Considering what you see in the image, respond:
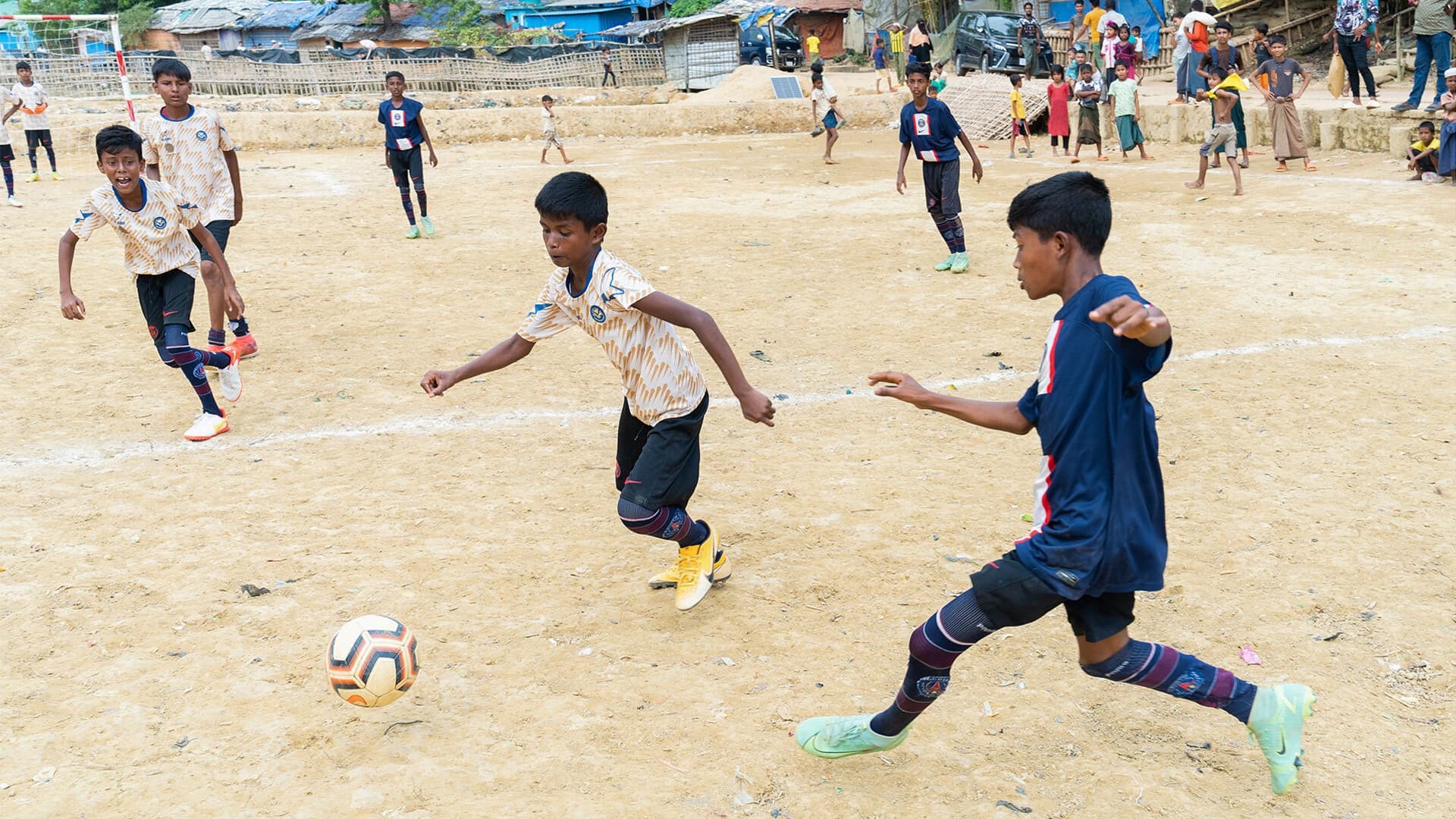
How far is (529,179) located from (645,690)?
14.2 meters

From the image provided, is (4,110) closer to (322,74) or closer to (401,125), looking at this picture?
(401,125)

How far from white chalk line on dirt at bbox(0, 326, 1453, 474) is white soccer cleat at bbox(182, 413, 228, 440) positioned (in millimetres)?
51

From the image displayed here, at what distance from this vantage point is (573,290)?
3.89 m

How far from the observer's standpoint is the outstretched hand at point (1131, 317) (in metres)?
2.36

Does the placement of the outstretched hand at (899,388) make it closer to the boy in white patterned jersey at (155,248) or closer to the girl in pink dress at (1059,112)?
the boy in white patterned jersey at (155,248)

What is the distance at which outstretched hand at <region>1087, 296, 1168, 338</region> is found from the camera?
2.36 meters

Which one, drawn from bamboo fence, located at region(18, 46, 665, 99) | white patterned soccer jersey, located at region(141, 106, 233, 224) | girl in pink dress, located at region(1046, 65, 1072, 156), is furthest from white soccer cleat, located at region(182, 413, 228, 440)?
bamboo fence, located at region(18, 46, 665, 99)

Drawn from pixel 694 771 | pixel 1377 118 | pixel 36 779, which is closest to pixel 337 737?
pixel 36 779

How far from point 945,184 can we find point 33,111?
13.7m

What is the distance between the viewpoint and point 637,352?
3916 mm

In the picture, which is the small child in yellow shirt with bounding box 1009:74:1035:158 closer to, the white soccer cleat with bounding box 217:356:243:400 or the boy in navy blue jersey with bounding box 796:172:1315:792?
the white soccer cleat with bounding box 217:356:243:400

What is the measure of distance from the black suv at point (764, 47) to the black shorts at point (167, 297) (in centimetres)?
3224

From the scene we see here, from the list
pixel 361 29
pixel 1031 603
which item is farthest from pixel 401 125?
pixel 361 29

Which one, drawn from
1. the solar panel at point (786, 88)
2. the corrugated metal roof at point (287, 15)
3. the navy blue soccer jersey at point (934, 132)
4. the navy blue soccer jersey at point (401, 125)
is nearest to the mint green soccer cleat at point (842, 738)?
the navy blue soccer jersey at point (934, 132)
